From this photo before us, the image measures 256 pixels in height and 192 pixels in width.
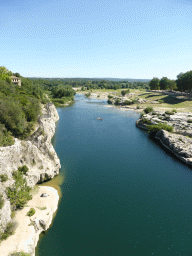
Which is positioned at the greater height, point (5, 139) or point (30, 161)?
point (5, 139)

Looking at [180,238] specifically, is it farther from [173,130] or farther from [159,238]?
[173,130]

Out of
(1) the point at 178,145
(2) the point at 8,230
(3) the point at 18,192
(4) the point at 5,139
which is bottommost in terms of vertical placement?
(2) the point at 8,230

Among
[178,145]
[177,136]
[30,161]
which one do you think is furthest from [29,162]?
[177,136]

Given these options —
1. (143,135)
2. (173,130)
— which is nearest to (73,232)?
(143,135)

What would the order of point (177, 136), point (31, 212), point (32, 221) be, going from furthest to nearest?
point (177, 136) < point (31, 212) < point (32, 221)

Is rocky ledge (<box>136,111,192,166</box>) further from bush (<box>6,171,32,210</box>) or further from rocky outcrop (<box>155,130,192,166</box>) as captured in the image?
bush (<box>6,171,32,210</box>)

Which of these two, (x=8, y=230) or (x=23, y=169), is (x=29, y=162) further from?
(x=8, y=230)
